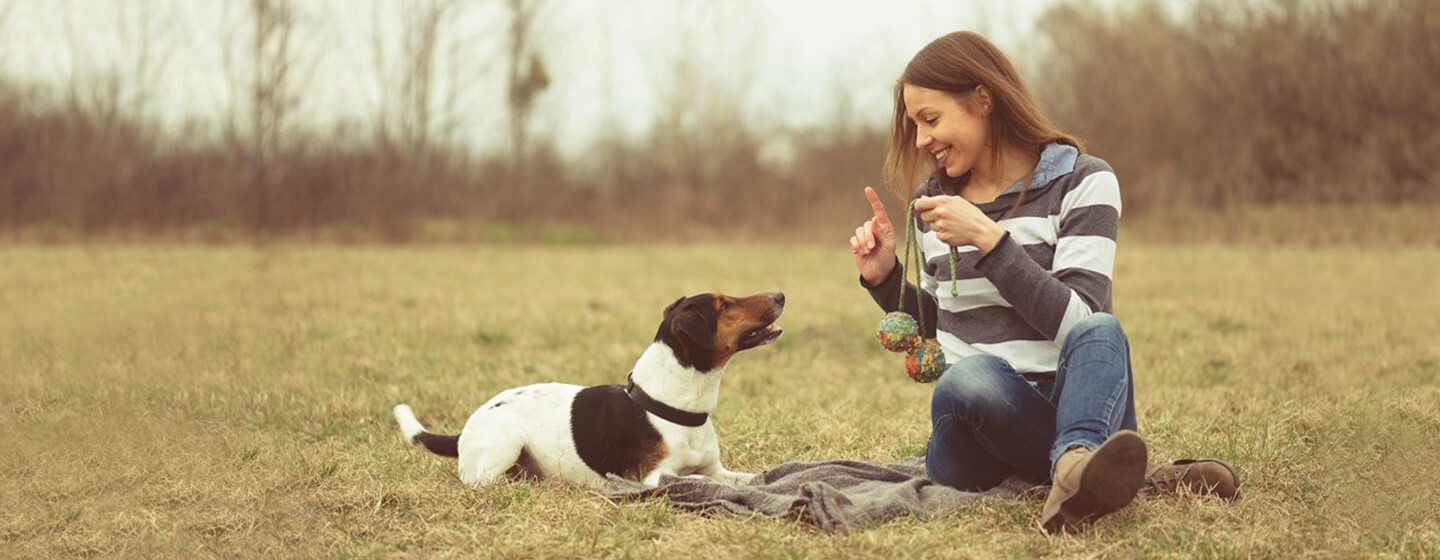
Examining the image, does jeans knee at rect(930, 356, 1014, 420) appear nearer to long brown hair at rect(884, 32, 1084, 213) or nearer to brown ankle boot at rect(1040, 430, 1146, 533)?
brown ankle boot at rect(1040, 430, 1146, 533)

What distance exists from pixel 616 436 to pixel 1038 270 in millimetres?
1696

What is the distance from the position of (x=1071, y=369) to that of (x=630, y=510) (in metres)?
1.52

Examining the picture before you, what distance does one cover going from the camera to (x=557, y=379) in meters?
7.63

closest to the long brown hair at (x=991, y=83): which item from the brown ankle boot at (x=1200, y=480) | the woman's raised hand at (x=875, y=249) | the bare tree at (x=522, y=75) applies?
the woman's raised hand at (x=875, y=249)

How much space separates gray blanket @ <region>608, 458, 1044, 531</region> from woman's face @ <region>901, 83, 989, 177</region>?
1119 mm

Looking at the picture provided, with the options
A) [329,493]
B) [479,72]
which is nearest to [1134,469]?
[329,493]

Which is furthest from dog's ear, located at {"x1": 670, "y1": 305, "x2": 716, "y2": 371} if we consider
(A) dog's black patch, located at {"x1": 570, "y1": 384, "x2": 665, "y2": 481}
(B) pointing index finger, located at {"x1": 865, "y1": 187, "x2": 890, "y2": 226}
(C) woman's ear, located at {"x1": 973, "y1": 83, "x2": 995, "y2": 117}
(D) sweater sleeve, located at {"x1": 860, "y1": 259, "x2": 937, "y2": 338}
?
(C) woman's ear, located at {"x1": 973, "y1": 83, "x2": 995, "y2": 117}

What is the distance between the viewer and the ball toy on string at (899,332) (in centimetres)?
399

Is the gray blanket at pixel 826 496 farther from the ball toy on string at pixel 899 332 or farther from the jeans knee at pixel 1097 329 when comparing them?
the jeans knee at pixel 1097 329

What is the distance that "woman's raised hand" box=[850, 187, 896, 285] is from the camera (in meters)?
4.09

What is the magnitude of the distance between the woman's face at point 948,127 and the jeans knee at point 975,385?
26.6 inches

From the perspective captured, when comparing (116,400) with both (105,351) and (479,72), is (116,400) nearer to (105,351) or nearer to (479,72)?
(105,351)

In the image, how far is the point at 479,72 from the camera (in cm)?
2620

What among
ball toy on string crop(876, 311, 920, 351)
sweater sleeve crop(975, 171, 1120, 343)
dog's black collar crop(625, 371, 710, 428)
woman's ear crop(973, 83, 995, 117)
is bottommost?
dog's black collar crop(625, 371, 710, 428)
